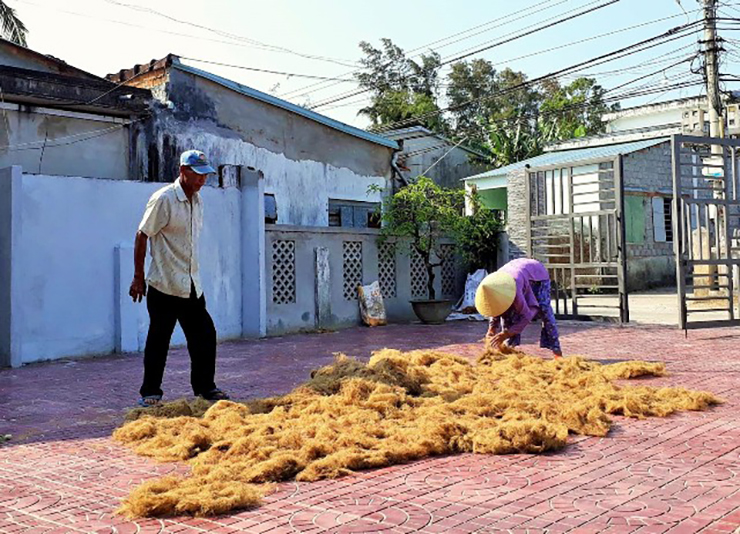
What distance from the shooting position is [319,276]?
1310 cm

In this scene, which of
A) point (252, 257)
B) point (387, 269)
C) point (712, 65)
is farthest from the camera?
point (712, 65)

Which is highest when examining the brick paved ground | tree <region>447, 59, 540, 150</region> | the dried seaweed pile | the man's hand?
tree <region>447, 59, 540, 150</region>

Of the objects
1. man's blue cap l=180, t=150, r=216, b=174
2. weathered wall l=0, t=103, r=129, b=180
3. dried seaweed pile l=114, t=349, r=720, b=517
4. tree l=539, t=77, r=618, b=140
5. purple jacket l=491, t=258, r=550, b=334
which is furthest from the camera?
tree l=539, t=77, r=618, b=140

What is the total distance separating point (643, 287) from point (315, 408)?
17820mm

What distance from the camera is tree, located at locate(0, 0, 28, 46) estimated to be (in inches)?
717

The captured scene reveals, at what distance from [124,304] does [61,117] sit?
520cm

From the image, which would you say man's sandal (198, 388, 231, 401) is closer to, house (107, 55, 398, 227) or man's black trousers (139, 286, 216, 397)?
man's black trousers (139, 286, 216, 397)

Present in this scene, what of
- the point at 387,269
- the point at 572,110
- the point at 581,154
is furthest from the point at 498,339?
the point at 572,110

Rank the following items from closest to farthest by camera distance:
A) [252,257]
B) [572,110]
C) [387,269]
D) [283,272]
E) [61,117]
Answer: [252,257] < [283,272] < [61,117] < [387,269] < [572,110]

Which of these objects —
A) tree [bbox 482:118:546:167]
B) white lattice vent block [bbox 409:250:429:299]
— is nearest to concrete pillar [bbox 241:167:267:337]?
white lattice vent block [bbox 409:250:429:299]

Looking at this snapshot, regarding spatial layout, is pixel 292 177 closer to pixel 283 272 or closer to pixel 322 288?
pixel 322 288

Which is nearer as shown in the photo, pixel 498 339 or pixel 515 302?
pixel 515 302

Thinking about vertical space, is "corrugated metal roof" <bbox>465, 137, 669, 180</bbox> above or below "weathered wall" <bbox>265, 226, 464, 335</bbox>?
above

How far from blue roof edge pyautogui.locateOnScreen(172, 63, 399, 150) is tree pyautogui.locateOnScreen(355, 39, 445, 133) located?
14.5 metres
